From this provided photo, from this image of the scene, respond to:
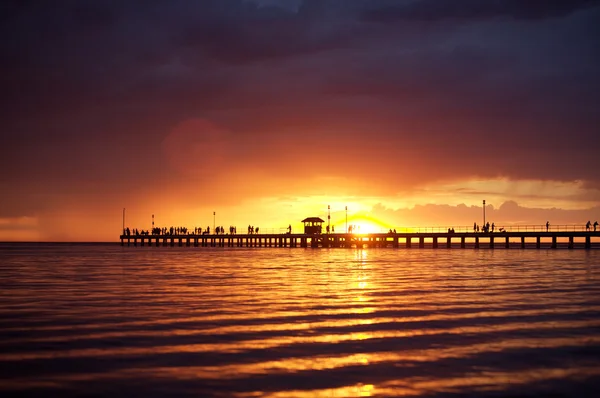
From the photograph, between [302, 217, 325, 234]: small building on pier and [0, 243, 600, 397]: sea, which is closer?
[0, 243, 600, 397]: sea

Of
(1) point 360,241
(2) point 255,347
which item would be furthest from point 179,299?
(1) point 360,241

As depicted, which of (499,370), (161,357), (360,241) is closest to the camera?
(499,370)

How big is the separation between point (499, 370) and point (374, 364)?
7.19 ft

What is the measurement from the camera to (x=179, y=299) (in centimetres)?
2355

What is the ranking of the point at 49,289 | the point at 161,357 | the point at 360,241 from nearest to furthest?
the point at 161,357 < the point at 49,289 < the point at 360,241

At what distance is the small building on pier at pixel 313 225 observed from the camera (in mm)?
125750

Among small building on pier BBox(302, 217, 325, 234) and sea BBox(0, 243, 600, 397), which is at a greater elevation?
small building on pier BBox(302, 217, 325, 234)

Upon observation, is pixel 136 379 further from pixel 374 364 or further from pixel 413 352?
pixel 413 352

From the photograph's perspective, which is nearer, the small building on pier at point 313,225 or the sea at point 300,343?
the sea at point 300,343

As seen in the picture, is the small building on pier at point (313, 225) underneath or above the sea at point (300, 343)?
above

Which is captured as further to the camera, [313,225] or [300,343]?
[313,225]

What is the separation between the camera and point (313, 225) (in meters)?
127

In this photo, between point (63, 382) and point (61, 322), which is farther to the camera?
point (61, 322)

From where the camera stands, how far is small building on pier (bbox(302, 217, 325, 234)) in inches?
4951
